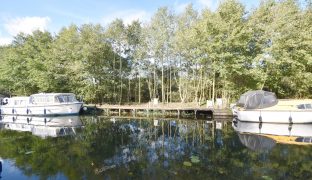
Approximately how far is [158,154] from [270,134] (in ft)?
29.2

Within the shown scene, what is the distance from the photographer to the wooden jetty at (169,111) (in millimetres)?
29812

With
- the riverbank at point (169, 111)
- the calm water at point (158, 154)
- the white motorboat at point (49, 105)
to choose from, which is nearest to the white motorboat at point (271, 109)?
the calm water at point (158, 154)

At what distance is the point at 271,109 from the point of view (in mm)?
24016

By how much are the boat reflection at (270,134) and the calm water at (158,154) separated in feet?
0.18

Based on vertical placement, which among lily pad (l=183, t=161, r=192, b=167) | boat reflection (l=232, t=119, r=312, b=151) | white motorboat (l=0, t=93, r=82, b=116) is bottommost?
lily pad (l=183, t=161, r=192, b=167)

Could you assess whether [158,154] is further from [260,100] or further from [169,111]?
[169,111]

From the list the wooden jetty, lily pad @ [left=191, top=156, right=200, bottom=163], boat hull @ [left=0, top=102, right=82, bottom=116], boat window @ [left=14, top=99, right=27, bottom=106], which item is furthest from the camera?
boat window @ [left=14, top=99, right=27, bottom=106]

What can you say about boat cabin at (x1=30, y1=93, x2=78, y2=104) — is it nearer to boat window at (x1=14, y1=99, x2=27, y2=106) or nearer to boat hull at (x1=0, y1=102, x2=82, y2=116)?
boat hull at (x1=0, y1=102, x2=82, y2=116)

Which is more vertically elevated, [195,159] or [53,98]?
[53,98]

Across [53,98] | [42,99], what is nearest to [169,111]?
[53,98]

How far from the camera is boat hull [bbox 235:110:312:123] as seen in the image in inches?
897

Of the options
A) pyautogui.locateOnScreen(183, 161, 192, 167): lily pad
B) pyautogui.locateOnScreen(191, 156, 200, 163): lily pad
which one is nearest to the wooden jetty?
pyautogui.locateOnScreen(191, 156, 200, 163): lily pad

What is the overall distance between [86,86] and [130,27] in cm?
1004

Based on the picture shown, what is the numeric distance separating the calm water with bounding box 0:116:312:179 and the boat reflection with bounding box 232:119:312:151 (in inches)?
2.1
